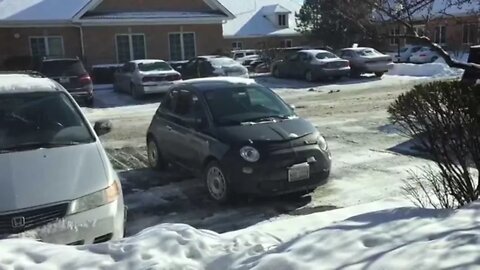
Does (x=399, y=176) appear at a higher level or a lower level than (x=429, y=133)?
lower

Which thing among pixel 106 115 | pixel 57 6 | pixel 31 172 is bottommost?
pixel 106 115

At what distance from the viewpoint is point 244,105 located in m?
7.95

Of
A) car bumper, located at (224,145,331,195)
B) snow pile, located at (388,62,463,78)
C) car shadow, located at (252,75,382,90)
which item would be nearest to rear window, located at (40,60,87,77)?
car shadow, located at (252,75,382,90)

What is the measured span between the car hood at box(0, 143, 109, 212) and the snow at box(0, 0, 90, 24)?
2467 centimetres

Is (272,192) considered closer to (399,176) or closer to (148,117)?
(399,176)

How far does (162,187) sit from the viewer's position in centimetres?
811

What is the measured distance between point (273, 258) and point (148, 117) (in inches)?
522

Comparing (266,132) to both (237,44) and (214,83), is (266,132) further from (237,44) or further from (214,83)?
(237,44)

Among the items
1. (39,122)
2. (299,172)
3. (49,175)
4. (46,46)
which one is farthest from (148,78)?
(49,175)

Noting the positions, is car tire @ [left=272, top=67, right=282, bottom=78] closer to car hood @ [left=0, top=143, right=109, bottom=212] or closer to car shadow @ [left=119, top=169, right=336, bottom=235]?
car shadow @ [left=119, top=169, right=336, bottom=235]

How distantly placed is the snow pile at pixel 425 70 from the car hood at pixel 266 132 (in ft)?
73.1

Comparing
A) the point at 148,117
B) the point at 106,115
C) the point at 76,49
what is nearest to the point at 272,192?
the point at 148,117

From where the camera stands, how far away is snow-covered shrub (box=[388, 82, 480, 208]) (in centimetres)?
479

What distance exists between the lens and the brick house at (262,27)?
46500mm
